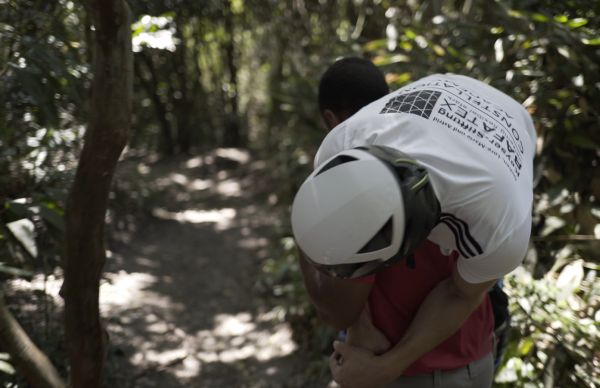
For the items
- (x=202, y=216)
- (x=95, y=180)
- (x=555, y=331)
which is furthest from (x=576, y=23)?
(x=202, y=216)

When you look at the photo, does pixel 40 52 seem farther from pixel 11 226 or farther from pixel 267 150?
pixel 267 150

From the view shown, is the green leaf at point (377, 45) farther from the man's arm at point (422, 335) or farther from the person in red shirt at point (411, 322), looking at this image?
the man's arm at point (422, 335)

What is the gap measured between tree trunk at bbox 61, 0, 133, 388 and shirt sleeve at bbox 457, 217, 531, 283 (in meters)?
1.01

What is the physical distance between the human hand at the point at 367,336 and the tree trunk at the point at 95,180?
2.62ft

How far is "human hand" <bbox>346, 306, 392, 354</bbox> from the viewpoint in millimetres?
1697

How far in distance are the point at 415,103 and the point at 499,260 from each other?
0.48 metres

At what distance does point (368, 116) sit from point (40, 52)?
159cm

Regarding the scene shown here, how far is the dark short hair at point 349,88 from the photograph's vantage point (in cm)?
208

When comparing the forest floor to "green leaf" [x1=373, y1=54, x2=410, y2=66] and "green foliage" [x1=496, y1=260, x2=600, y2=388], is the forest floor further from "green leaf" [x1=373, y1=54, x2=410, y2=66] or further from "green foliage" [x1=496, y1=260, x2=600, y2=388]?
"green leaf" [x1=373, y1=54, x2=410, y2=66]

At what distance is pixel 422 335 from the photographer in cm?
161

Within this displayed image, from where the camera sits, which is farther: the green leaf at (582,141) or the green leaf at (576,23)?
the green leaf at (582,141)

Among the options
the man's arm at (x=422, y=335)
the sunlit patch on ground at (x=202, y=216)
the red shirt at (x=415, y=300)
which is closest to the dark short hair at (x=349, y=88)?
the red shirt at (x=415, y=300)

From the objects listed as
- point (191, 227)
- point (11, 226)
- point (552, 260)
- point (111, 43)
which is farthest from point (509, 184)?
point (191, 227)

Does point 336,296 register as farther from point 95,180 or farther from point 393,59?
point 393,59
